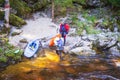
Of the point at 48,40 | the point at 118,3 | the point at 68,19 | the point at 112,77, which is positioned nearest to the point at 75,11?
the point at 68,19

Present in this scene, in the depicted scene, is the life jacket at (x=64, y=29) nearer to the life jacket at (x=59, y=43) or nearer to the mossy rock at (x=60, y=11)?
the life jacket at (x=59, y=43)

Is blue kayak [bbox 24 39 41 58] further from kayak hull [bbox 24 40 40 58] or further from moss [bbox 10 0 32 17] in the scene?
moss [bbox 10 0 32 17]

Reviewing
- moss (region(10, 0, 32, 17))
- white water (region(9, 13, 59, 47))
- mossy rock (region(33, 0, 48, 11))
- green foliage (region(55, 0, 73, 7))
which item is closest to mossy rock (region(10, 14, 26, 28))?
white water (region(9, 13, 59, 47))

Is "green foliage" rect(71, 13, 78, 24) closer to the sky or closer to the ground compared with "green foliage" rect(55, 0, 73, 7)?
closer to the ground

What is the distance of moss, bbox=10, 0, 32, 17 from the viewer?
20594mm

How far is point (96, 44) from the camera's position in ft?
60.3

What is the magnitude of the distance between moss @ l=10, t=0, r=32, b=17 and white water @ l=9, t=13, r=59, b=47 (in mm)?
663

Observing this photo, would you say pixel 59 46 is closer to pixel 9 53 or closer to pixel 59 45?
pixel 59 45

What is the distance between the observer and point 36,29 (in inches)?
793

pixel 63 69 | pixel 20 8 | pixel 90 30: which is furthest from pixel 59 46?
pixel 20 8

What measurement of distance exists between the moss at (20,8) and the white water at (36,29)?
0.66 metres

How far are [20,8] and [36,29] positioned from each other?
7.07 ft

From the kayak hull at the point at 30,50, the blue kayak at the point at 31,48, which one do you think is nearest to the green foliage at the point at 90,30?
the blue kayak at the point at 31,48

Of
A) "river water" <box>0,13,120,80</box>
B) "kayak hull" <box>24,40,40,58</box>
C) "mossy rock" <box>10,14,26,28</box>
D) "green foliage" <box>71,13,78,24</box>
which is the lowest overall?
"river water" <box>0,13,120,80</box>
